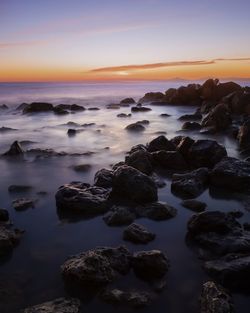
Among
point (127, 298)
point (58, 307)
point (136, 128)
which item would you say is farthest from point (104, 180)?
point (136, 128)

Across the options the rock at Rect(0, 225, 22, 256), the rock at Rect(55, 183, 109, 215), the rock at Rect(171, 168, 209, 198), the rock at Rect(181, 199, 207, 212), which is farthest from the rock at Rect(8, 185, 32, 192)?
the rock at Rect(181, 199, 207, 212)

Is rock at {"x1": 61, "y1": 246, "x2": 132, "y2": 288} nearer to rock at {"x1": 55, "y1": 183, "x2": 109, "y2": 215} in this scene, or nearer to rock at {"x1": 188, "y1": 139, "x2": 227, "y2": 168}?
rock at {"x1": 55, "y1": 183, "x2": 109, "y2": 215}

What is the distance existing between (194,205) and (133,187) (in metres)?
1.63

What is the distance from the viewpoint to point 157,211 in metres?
8.91

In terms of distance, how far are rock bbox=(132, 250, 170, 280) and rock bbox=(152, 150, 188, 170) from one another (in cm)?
702

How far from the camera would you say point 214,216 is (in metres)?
7.73

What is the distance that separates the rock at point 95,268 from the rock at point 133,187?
3.18 m

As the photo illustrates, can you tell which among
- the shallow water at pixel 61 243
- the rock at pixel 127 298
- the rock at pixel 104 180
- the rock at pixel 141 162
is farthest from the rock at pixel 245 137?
the rock at pixel 127 298

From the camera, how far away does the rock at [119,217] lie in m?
8.47

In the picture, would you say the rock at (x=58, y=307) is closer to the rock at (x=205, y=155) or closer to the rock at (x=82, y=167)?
the rock at (x=82, y=167)

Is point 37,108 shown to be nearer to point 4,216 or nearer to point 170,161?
point 170,161

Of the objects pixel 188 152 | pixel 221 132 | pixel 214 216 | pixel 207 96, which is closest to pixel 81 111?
pixel 207 96

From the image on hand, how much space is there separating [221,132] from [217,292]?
17.3 metres

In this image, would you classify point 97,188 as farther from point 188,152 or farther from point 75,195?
point 188,152
